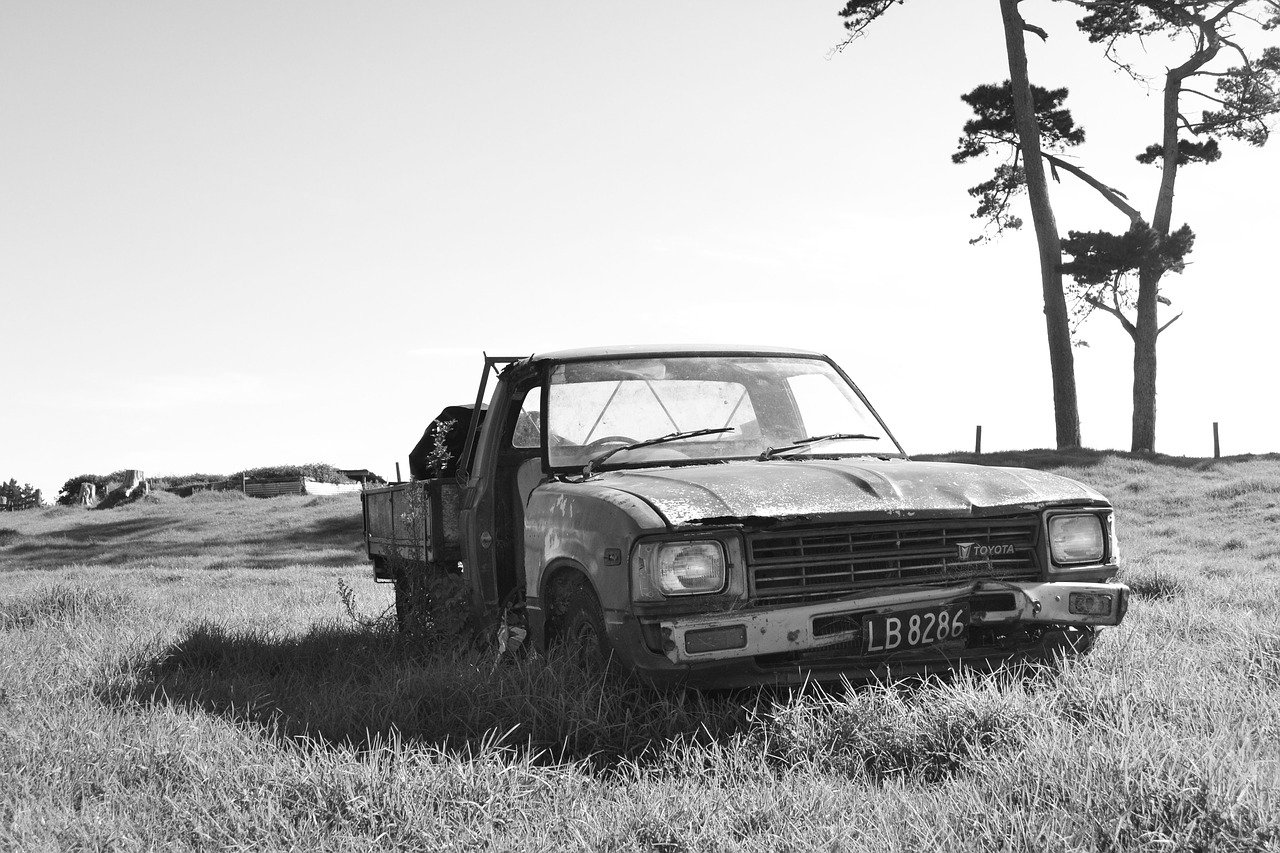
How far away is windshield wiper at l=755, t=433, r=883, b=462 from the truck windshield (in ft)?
0.04

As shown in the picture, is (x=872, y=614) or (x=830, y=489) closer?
(x=872, y=614)

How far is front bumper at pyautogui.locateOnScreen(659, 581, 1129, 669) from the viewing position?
13.4ft

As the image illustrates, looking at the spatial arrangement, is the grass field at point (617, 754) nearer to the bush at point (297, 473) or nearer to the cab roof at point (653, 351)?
the cab roof at point (653, 351)

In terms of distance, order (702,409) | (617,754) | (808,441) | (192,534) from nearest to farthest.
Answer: (617,754)
(808,441)
(702,409)
(192,534)

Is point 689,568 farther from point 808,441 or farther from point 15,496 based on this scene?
point 15,496

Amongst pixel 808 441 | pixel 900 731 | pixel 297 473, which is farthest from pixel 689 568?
pixel 297 473

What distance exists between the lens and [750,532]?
4191 mm

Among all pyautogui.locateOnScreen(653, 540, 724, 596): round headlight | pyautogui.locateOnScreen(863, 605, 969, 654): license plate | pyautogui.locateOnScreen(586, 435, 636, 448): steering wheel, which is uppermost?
pyautogui.locateOnScreen(586, 435, 636, 448): steering wheel

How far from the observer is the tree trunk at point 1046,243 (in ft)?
75.5

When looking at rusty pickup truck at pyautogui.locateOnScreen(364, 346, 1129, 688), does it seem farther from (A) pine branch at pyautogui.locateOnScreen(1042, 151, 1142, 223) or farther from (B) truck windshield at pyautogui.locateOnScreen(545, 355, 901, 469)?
(A) pine branch at pyautogui.locateOnScreen(1042, 151, 1142, 223)

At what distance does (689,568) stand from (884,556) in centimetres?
81

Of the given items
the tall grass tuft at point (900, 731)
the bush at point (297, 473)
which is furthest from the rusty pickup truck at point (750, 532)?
the bush at point (297, 473)

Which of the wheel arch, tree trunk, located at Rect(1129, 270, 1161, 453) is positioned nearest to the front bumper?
the wheel arch

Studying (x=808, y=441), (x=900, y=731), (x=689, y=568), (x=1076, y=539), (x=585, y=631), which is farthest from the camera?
(x=808, y=441)
